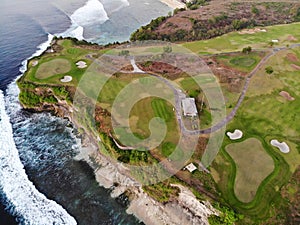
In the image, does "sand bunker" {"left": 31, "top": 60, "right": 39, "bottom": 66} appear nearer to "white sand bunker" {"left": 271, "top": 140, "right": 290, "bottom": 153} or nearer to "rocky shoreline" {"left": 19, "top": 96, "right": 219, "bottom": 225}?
"rocky shoreline" {"left": 19, "top": 96, "right": 219, "bottom": 225}

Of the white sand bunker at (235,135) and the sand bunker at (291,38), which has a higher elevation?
the white sand bunker at (235,135)

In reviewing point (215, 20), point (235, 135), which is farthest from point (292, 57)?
point (235, 135)

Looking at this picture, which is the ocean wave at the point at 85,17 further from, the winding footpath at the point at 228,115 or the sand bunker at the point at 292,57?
the sand bunker at the point at 292,57

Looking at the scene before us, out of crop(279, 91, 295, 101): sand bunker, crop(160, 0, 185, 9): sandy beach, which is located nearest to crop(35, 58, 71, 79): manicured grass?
crop(279, 91, 295, 101): sand bunker

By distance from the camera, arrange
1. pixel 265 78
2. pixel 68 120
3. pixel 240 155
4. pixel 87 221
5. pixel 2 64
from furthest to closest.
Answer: pixel 2 64, pixel 265 78, pixel 68 120, pixel 240 155, pixel 87 221

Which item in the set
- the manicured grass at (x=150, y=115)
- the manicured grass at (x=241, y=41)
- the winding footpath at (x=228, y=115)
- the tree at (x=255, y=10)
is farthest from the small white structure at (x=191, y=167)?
the tree at (x=255, y=10)

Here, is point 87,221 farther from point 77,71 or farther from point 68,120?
point 77,71

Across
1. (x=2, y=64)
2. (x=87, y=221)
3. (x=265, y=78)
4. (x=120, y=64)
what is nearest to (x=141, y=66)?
(x=120, y=64)
